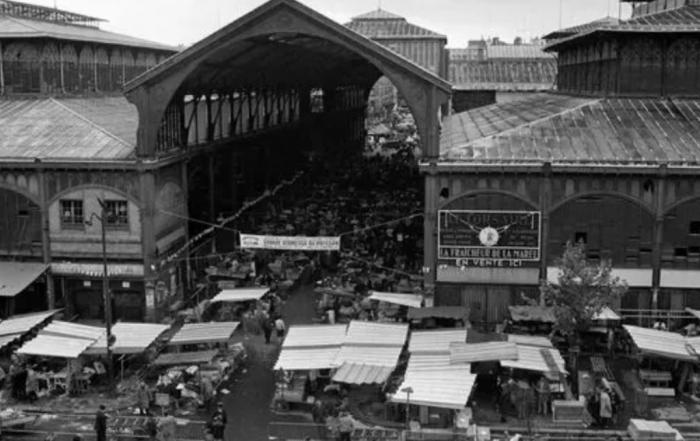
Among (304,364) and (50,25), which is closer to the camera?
(304,364)

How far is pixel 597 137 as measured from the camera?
42125mm

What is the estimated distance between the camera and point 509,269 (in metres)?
40.9

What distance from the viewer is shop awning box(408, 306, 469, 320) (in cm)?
3916

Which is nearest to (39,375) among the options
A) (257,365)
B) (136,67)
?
(257,365)

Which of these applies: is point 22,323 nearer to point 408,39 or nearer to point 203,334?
point 203,334

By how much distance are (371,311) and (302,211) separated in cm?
2239

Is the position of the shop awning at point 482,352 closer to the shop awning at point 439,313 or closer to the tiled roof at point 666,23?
the shop awning at point 439,313

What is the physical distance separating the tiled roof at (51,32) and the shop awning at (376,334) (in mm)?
31943

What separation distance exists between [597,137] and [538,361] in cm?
1433

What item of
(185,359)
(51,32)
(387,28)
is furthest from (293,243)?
(387,28)

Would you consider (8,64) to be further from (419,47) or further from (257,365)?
(419,47)

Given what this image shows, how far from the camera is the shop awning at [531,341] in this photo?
34.9 meters

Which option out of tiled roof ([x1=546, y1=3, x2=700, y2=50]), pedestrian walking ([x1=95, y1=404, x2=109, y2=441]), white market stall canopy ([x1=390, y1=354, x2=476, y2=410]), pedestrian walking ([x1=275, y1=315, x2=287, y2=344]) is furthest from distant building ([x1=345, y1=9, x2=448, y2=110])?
pedestrian walking ([x1=95, y1=404, x2=109, y2=441])

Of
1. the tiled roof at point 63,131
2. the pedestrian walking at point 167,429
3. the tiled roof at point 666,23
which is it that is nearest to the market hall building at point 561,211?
the tiled roof at point 666,23
